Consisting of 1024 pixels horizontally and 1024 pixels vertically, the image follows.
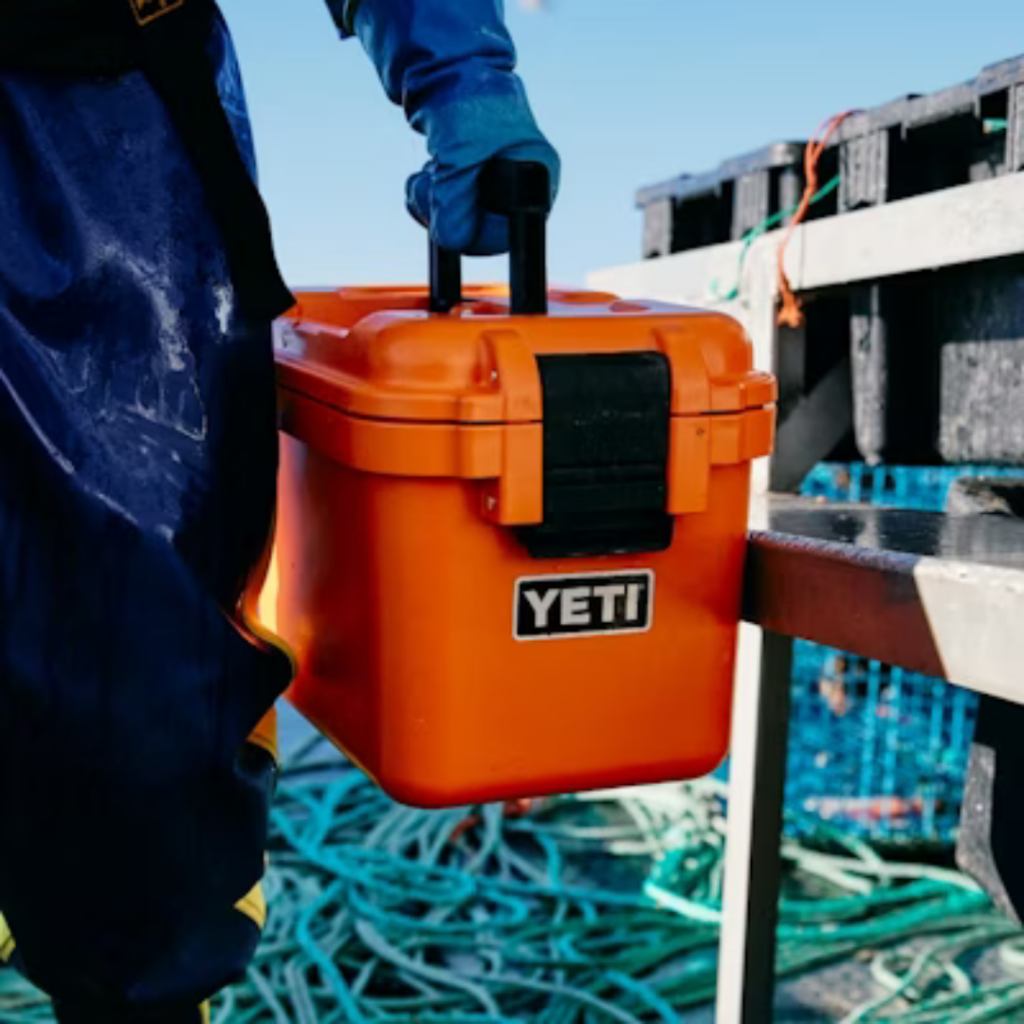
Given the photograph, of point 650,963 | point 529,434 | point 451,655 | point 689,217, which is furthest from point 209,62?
point 650,963

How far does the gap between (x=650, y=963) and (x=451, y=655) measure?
157 cm

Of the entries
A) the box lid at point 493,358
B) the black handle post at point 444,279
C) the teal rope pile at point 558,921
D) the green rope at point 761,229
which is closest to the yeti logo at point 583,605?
the box lid at point 493,358

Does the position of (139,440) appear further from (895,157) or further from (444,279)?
(895,157)

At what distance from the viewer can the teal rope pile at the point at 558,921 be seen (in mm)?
2312

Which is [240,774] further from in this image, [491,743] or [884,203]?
[884,203]

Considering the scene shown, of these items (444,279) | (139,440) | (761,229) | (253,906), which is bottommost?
(253,906)

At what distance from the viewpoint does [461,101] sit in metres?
1.14

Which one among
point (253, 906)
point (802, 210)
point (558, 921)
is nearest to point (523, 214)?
point (253, 906)

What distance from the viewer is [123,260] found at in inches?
42.6

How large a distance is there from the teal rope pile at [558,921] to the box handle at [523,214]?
4.92 ft

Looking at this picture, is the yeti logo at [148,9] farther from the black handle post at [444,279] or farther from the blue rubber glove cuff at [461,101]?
the black handle post at [444,279]

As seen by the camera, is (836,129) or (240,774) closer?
(240,774)

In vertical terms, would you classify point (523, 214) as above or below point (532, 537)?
above

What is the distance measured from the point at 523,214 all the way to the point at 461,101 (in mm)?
119
